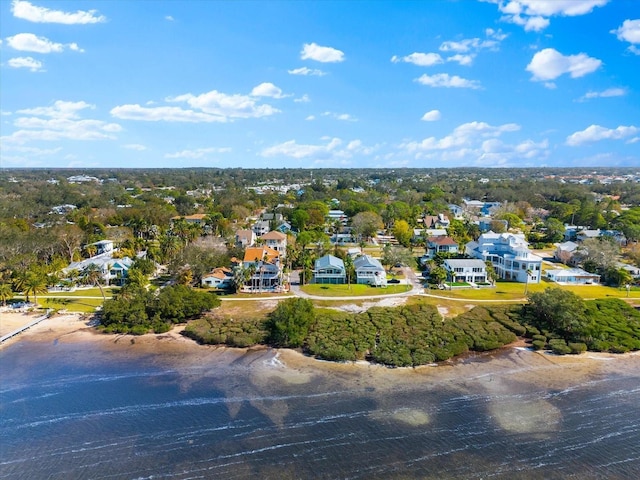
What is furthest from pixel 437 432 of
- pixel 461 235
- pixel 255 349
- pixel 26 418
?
pixel 461 235

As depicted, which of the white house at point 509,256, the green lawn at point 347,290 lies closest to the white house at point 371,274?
the green lawn at point 347,290

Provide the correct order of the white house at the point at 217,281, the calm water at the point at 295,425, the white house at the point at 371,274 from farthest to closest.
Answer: the white house at the point at 371,274 < the white house at the point at 217,281 < the calm water at the point at 295,425

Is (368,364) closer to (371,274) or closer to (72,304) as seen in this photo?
(371,274)

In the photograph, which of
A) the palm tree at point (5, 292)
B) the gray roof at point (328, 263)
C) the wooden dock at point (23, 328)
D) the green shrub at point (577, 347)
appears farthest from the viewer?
the gray roof at point (328, 263)

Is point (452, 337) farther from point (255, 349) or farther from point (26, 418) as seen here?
point (26, 418)

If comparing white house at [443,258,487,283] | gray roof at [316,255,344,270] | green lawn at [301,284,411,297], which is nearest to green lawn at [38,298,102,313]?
green lawn at [301,284,411,297]

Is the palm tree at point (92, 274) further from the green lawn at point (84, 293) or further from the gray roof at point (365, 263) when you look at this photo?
the gray roof at point (365, 263)

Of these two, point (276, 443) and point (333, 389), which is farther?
point (333, 389)
